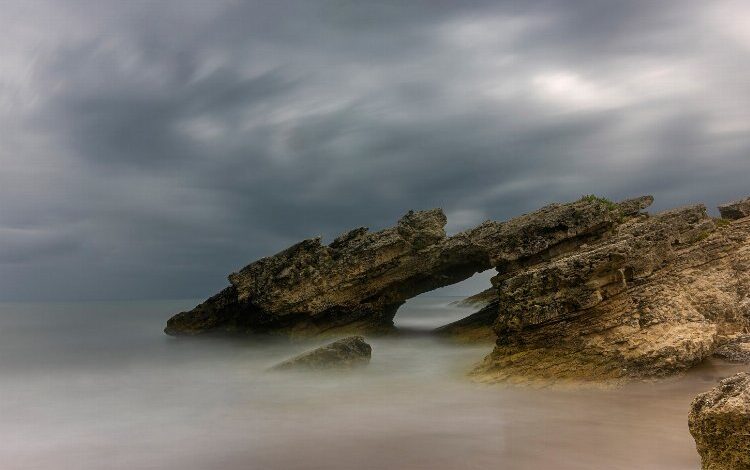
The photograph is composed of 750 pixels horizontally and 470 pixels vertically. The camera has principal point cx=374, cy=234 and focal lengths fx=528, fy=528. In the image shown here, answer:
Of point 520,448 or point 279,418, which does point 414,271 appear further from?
point 520,448

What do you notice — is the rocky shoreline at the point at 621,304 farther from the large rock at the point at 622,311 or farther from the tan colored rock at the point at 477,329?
the tan colored rock at the point at 477,329

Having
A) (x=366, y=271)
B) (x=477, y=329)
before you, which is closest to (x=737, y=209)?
(x=477, y=329)

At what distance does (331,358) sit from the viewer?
20453 mm

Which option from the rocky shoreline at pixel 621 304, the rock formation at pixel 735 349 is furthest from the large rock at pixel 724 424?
the rock formation at pixel 735 349

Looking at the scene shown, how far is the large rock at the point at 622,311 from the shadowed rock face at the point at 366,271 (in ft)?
27.8

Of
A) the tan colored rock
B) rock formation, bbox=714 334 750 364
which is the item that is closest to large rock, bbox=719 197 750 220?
rock formation, bbox=714 334 750 364

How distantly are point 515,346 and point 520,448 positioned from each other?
642cm

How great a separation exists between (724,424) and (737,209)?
55.6ft

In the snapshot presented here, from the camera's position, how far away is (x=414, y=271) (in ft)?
96.5

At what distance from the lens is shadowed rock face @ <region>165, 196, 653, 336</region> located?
89.9 feet

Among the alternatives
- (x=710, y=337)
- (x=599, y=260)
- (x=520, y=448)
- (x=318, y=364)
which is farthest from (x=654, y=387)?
(x=318, y=364)

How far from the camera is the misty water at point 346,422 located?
10.1 meters

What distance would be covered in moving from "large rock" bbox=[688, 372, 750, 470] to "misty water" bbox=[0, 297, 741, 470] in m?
1.74

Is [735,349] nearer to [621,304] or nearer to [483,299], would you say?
[621,304]
